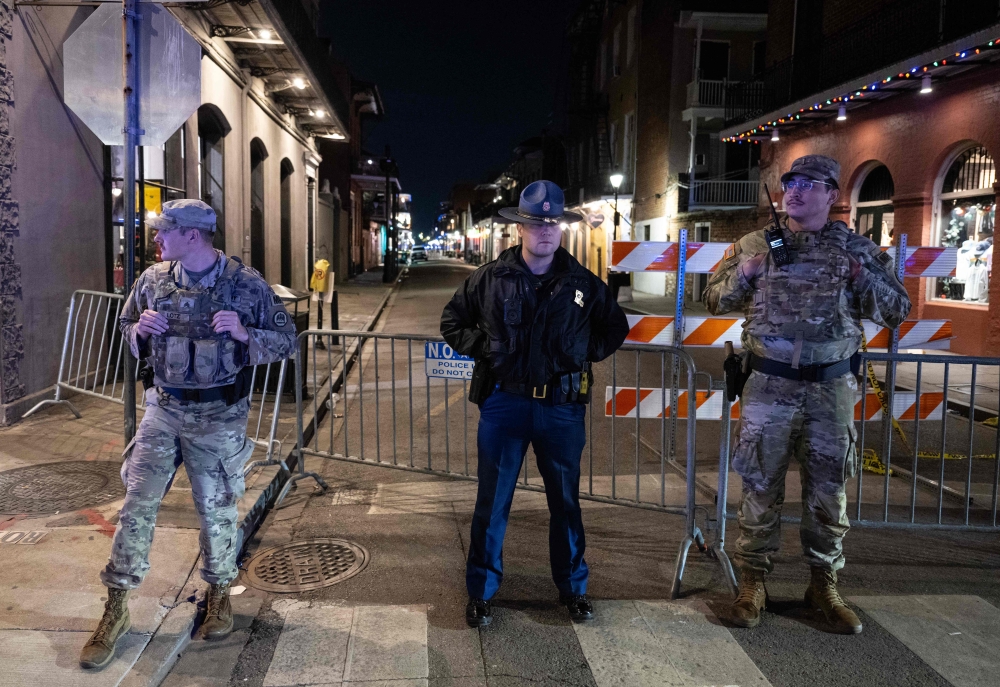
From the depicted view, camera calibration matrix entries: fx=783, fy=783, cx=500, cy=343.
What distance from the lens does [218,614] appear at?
362 centimetres

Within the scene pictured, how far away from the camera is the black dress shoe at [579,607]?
3744mm

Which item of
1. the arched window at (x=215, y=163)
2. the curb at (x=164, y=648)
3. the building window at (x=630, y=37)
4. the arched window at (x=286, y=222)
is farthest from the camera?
the building window at (x=630, y=37)

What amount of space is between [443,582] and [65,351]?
533 cm

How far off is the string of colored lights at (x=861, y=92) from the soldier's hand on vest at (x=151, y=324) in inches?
478

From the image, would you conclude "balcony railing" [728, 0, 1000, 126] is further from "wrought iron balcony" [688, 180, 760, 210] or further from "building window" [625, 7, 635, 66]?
"building window" [625, 7, 635, 66]

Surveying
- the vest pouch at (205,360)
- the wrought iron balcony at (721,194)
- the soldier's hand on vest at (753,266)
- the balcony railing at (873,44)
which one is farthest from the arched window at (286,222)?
the soldier's hand on vest at (753,266)

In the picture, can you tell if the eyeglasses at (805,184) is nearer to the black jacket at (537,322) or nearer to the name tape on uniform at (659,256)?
the black jacket at (537,322)

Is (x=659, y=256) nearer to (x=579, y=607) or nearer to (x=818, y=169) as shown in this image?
(x=818, y=169)

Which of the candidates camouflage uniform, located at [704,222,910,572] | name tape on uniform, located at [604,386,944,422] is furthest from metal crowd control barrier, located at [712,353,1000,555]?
camouflage uniform, located at [704,222,910,572]

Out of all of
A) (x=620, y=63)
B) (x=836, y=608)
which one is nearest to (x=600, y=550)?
(x=836, y=608)

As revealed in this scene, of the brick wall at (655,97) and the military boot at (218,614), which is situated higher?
the brick wall at (655,97)

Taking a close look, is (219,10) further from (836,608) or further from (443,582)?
(836,608)

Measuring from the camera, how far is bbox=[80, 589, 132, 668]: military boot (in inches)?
126

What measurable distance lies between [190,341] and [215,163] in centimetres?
1153
